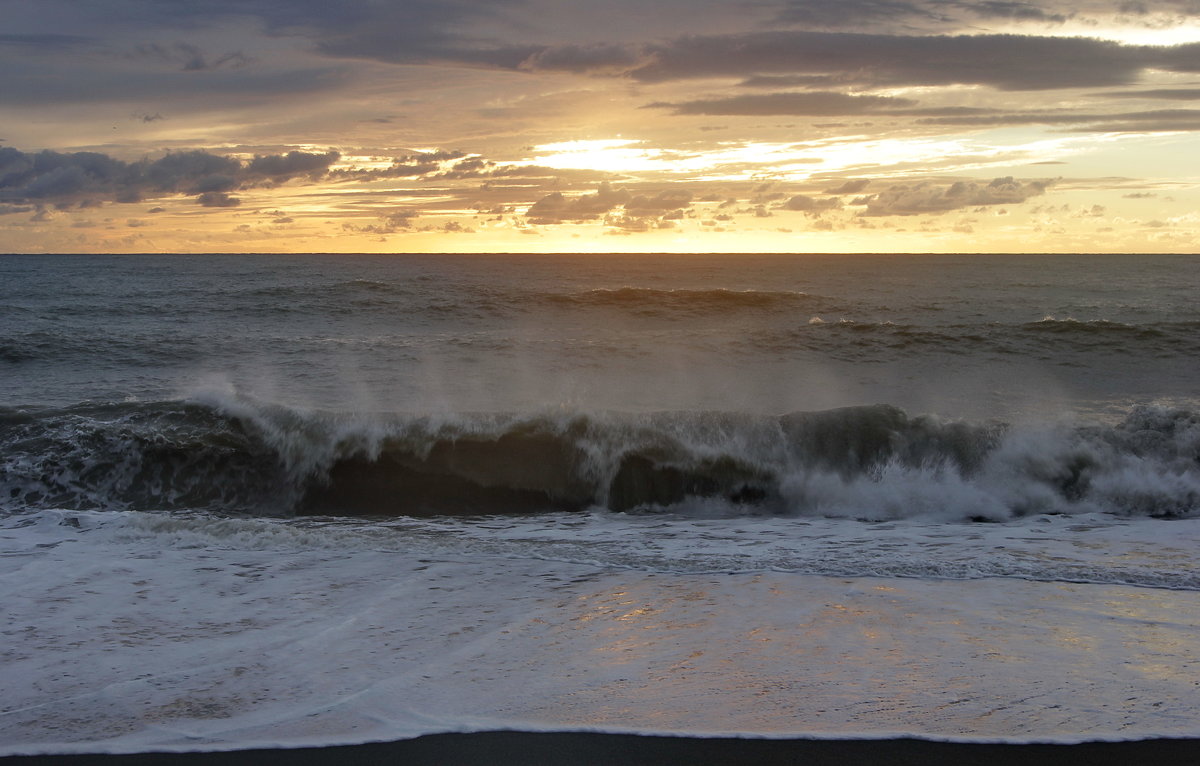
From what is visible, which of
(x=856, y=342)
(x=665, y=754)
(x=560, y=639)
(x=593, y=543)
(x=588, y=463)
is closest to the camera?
(x=665, y=754)

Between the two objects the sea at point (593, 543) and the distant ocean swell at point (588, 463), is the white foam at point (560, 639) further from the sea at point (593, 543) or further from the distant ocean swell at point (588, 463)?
the distant ocean swell at point (588, 463)

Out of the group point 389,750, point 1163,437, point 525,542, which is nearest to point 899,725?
point 389,750

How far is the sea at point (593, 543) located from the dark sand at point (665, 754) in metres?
0.09

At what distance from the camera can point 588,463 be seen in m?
10.6

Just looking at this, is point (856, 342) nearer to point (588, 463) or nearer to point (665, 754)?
point (588, 463)

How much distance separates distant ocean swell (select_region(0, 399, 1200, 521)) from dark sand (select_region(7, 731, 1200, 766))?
5141 millimetres

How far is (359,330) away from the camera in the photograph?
24.6m

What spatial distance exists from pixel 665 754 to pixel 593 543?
3.81 m

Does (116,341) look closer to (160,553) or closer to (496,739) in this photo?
(160,553)

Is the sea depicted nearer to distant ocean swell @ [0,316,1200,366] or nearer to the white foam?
the white foam

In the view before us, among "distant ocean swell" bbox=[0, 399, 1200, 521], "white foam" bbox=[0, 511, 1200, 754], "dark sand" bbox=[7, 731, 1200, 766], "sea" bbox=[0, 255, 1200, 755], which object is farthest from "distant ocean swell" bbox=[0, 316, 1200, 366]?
"dark sand" bbox=[7, 731, 1200, 766]

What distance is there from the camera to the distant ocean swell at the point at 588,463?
9.52 metres

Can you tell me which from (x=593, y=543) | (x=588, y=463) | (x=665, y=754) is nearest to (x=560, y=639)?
(x=665, y=754)

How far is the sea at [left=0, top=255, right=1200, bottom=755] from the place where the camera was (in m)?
4.41
